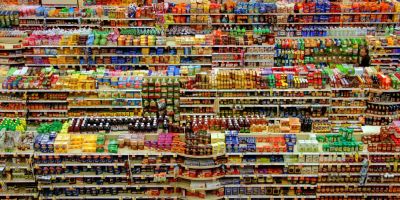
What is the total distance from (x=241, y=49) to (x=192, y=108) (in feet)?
10.1

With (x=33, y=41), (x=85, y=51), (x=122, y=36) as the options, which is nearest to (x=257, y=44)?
(x=122, y=36)

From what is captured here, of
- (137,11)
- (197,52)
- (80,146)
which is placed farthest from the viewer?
(137,11)

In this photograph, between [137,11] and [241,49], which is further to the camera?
[137,11]

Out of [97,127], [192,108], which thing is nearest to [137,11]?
[192,108]

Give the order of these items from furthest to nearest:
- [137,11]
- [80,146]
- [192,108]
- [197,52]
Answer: [137,11], [197,52], [192,108], [80,146]

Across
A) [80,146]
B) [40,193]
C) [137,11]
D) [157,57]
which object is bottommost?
[40,193]

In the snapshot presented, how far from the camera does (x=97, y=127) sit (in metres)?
11.1

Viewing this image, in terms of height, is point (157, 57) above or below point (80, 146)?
above

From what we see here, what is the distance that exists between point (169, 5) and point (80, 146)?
30.9 feet

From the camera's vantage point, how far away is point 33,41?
1628 cm

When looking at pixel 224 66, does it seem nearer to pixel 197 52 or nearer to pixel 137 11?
pixel 197 52

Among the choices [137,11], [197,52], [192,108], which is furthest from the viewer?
[137,11]

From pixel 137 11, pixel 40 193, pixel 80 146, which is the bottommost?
pixel 40 193

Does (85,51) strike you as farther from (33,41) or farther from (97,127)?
(97,127)
